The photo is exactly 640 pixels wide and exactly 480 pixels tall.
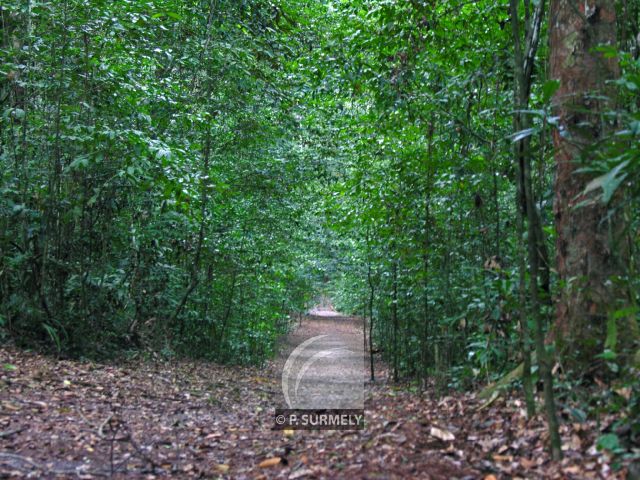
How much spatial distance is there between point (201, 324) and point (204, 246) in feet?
6.83

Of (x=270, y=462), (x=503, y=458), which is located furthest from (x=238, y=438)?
(x=503, y=458)

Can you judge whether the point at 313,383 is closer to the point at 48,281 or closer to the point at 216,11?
the point at 48,281

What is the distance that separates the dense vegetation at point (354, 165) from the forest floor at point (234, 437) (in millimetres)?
461

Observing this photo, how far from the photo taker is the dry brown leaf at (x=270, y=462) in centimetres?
392

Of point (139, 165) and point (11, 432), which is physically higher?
point (139, 165)

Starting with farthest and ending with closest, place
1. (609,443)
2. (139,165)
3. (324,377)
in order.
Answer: (324,377) → (139,165) → (609,443)

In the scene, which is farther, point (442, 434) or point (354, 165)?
point (354, 165)

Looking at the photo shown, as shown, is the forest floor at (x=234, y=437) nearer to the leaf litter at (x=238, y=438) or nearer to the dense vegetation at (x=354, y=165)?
the leaf litter at (x=238, y=438)

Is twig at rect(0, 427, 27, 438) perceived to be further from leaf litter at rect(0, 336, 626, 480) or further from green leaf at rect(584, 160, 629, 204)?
green leaf at rect(584, 160, 629, 204)

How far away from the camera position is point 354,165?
27.1 feet

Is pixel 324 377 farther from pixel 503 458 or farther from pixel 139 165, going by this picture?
pixel 503 458

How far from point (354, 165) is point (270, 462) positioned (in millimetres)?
5126

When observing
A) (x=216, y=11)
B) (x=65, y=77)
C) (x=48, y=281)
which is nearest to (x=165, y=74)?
(x=216, y=11)

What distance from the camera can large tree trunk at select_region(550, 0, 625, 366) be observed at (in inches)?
154
